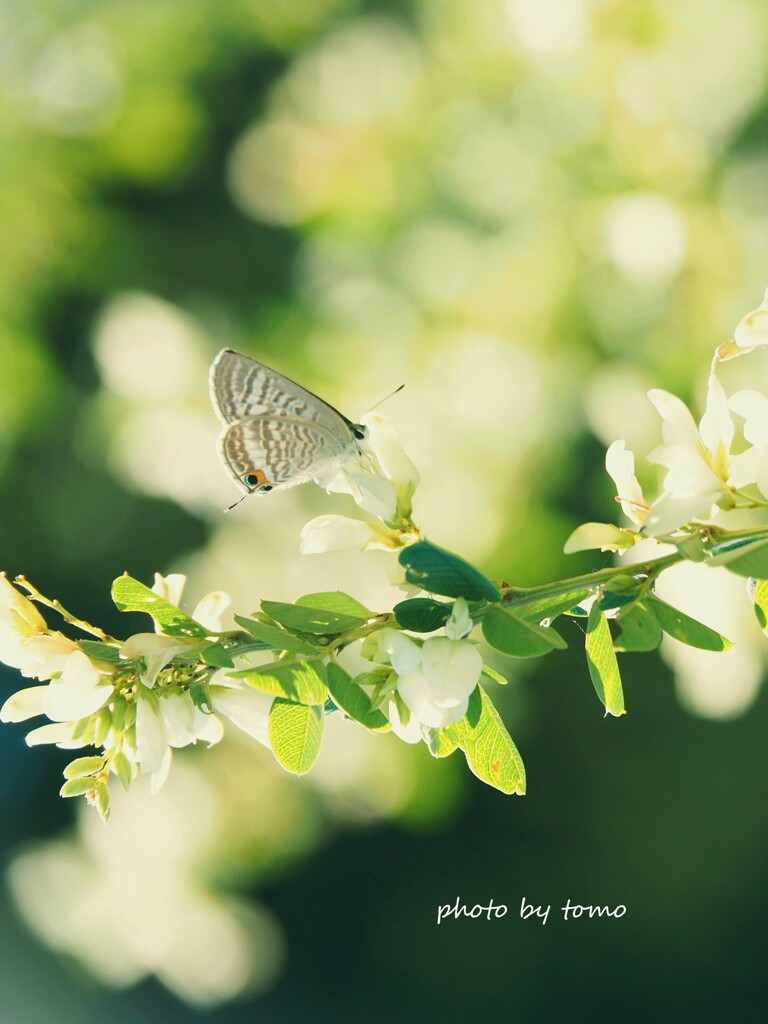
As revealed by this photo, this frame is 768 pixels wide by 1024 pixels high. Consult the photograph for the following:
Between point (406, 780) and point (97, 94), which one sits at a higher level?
point (97, 94)

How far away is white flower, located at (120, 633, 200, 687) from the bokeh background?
3.03 feet

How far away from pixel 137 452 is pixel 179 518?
1.24 ft

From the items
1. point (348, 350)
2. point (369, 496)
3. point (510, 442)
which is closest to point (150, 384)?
point (348, 350)

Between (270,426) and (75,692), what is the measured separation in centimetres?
37

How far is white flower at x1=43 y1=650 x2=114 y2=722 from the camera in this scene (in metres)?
0.44

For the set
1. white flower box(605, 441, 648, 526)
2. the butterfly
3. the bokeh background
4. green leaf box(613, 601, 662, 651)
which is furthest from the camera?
the bokeh background

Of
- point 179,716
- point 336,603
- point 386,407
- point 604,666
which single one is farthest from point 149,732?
point 386,407

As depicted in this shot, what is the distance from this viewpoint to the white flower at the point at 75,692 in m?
0.44

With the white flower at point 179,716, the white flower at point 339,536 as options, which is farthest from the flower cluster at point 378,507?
the white flower at point 179,716

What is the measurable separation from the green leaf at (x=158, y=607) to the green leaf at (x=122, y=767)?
2.8 inches

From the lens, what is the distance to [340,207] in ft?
5.82

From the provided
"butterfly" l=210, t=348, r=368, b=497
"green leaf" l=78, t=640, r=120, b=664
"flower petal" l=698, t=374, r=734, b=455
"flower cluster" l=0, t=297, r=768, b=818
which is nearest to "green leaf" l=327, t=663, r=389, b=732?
"flower cluster" l=0, t=297, r=768, b=818

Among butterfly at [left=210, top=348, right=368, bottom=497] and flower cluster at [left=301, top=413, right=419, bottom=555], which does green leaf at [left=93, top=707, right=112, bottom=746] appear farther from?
butterfly at [left=210, top=348, right=368, bottom=497]

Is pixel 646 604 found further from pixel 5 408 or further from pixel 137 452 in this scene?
pixel 5 408
